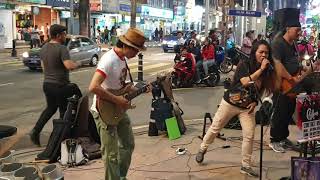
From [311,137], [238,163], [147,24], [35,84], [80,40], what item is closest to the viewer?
[311,137]

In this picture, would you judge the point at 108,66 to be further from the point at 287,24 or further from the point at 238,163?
the point at 287,24

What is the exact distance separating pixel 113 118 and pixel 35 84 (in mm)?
11085

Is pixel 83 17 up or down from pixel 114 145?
up

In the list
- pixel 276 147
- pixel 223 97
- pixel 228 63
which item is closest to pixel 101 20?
pixel 228 63

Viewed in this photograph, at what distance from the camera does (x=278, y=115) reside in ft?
23.0

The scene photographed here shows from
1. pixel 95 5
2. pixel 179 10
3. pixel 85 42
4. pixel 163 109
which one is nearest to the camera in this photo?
pixel 163 109

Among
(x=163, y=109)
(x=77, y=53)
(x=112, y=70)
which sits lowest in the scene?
(x=163, y=109)

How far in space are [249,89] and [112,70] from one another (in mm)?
1829

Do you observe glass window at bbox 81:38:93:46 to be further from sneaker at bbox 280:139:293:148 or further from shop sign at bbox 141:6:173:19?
shop sign at bbox 141:6:173:19

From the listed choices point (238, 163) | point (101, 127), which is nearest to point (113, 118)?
point (101, 127)

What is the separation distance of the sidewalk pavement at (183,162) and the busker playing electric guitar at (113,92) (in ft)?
3.62

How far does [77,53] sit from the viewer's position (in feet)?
67.6

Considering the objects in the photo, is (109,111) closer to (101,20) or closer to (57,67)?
(57,67)

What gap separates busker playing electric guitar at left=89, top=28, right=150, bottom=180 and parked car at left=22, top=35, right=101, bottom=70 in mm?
14261
